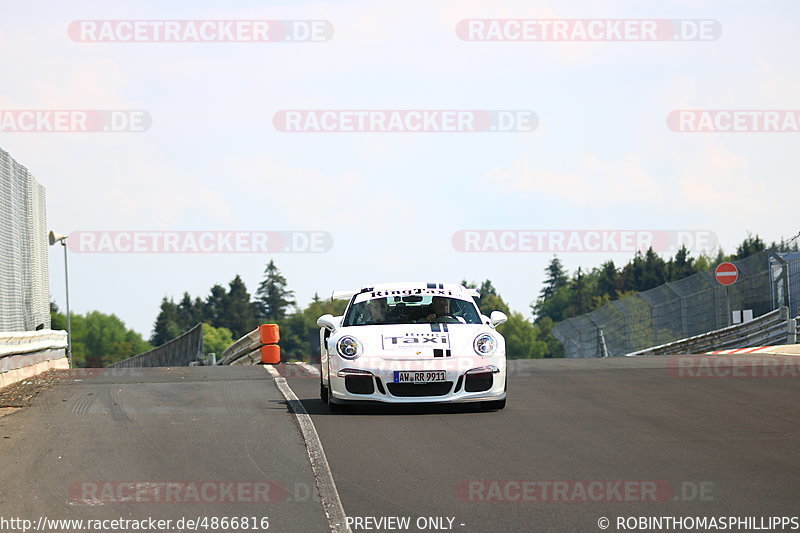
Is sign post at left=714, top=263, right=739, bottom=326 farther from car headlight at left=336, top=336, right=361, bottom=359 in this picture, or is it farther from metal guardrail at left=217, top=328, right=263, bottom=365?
car headlight at left=336, top=336, right=361, bottom=359

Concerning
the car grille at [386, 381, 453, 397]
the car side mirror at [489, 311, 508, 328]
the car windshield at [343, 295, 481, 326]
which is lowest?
the car grille at [386, 381, 453, 397]

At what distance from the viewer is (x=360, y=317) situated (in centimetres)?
1188

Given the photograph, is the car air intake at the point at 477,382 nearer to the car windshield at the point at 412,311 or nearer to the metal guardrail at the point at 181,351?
the car windshield at the point at 412,311

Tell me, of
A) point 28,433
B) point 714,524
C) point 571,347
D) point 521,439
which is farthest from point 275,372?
point 571,347

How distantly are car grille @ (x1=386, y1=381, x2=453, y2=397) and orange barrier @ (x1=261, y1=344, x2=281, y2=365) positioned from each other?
12.0 meters

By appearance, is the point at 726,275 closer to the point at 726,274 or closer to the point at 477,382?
the point at 726,274

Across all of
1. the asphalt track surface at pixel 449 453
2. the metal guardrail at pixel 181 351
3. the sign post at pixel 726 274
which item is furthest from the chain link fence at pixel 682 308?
the asphalt track surface at pixel 449 453

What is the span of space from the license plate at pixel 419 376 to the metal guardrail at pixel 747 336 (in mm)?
16773

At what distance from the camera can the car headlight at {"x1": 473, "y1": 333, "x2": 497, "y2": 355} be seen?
11.0 m

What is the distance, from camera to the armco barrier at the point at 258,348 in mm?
22531

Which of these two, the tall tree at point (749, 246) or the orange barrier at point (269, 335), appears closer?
the orange barrier at point (269, 335)

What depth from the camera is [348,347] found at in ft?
36.1

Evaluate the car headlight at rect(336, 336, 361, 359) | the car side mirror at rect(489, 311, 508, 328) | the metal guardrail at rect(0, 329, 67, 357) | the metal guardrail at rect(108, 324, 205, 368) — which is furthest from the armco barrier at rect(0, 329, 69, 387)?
the metal guardrail at rect(108, 324, 205, 368)

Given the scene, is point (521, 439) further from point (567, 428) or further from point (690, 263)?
point (690, 263)
